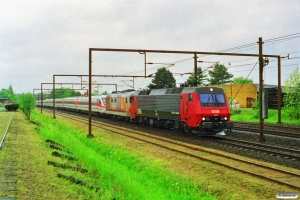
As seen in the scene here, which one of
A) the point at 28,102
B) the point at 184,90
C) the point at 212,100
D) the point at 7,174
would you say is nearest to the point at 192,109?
the point at 212,100

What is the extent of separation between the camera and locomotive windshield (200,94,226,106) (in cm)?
1998

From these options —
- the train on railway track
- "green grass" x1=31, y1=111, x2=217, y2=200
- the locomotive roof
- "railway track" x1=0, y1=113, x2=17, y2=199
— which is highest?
the locomotive roof

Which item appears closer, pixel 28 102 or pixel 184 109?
pixel 184 109

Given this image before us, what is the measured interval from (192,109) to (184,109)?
109 cm

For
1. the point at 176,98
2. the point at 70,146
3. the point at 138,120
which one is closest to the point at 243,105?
the point at 138,120

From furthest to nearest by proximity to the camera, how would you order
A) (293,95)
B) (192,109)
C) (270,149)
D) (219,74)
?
(219,74) < (293,95) < (192,109) < (270,149)

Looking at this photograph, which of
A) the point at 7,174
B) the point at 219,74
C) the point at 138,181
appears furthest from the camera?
the point at 219,74

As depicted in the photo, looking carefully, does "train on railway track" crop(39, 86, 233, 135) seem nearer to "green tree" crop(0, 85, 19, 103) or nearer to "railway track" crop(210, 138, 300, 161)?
"railway track" crop(210, 138, 300, 161)

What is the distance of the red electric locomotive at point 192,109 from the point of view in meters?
19.8

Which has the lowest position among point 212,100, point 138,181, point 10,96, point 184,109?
point 138,181

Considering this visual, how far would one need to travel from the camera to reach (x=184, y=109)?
830 inches

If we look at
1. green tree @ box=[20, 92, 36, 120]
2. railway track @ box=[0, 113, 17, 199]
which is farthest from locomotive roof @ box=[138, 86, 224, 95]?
green tree @ box=[20, 92, 36, 120]

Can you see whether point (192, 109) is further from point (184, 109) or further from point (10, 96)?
point (10, 96)

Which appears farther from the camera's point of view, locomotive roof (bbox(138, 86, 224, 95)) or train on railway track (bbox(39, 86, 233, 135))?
locomotive roof (bbox(138, 86, 224, 95))
